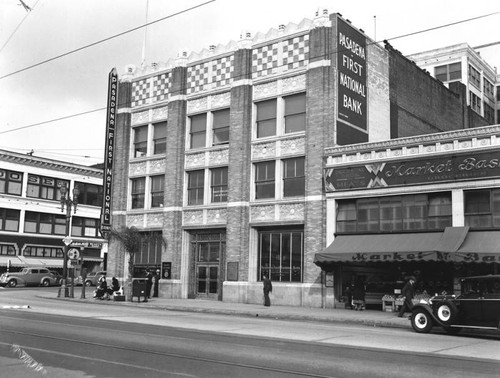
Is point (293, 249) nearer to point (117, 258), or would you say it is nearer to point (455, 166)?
point (455, 166)

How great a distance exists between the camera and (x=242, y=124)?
32312 millimetres

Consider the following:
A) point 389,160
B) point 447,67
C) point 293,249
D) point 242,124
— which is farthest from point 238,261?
point 447,67

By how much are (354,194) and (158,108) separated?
15360 mm

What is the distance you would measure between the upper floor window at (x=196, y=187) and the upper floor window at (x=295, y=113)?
6.40 meters

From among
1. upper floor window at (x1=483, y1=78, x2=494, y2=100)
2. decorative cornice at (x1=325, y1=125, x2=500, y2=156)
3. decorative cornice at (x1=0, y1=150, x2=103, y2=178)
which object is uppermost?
upper floor window at (x1=483, y1=78, x2=494, y2=100)

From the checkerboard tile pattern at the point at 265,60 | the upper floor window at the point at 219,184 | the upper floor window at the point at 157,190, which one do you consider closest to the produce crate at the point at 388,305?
the upper floor window at the point at 219,184

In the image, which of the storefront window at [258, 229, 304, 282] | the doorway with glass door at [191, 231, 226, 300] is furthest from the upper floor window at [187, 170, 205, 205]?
the storefront window at [258, 229, 304, 282]

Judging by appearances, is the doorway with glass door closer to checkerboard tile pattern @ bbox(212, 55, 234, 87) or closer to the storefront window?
the storefront window

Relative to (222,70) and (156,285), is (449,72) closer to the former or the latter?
(222,70)

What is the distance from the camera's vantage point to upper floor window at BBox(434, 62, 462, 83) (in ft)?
191

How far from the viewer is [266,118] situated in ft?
105

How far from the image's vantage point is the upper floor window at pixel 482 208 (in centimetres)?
2397

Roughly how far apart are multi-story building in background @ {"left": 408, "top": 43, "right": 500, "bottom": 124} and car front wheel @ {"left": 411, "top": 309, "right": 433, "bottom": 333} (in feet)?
139

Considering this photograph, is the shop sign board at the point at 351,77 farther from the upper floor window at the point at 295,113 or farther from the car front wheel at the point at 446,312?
the car front wheel at the point at 446,312
